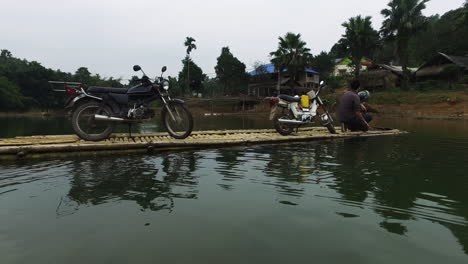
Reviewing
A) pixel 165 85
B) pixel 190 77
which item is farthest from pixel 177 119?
pixel 190 77

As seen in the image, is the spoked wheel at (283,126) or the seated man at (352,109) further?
the spoked wheel at (283,126)

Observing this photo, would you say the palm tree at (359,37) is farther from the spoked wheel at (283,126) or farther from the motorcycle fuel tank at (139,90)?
the motorcycle fuel tank at (139,90)

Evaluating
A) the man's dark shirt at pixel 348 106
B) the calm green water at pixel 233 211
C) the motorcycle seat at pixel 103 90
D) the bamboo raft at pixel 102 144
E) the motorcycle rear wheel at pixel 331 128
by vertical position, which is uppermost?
the motorcycle seat at pixel 103 90

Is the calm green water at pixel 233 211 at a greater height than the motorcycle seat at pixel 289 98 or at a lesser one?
lesser

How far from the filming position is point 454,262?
240 cm

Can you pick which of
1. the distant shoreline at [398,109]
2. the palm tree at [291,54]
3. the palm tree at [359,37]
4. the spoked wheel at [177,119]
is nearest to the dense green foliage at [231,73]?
the distant shoreline at [398,109]

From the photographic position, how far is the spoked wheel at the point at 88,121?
742cm

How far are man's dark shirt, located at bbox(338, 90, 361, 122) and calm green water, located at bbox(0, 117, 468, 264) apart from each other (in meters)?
3.39

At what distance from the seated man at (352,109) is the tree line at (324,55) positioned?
22562 millimetres

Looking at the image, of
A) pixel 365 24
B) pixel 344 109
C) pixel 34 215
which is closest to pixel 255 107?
pixel 365 24

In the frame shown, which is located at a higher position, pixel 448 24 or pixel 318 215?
pixel 448 24

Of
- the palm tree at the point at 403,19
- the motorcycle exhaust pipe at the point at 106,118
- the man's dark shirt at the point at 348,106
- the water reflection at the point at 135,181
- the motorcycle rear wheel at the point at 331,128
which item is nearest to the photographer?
the water reflection at the point at 135,181

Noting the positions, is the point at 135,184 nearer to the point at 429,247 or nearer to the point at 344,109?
the point at 429,247

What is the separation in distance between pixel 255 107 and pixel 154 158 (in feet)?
156
